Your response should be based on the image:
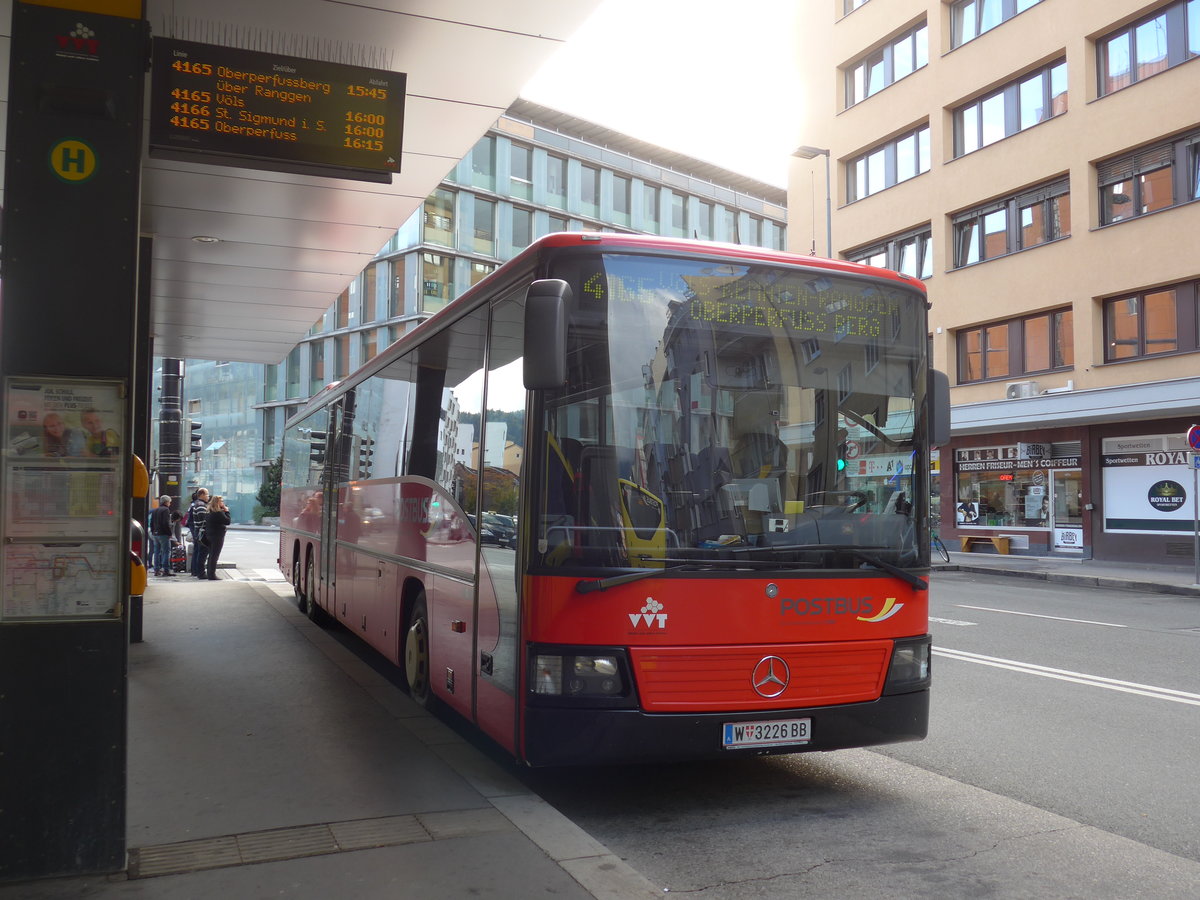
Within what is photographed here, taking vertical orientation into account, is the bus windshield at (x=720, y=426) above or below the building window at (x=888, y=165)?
below

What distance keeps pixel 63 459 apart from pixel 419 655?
4034 mm

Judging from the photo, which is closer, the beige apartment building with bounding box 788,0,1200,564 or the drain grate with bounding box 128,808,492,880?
the drain grate with bounding box 128,808,492,880

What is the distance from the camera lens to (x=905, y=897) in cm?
441

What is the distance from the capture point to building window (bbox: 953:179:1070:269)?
27.3 meters

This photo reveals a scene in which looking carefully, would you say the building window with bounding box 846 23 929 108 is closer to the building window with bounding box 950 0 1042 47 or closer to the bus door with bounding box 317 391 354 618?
the building window with bounding box 950 0 1042 47

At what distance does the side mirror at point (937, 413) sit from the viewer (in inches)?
245

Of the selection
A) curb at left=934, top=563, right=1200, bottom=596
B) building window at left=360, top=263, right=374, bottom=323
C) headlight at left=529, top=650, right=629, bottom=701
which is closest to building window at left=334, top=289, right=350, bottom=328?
building window at left=360, top=263, right=374, bottom=323

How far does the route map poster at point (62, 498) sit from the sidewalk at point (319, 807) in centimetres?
111

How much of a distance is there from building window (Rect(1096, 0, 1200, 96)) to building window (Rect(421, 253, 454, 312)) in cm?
3155

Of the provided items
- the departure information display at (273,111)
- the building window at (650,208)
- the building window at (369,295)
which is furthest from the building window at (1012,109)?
the building window at (369,295)

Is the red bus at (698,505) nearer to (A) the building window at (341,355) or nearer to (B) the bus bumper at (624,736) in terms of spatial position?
(B) the bus bumper at (624,736)

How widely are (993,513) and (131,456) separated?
92.5 feet

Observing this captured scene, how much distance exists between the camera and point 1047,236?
2756 centimetres

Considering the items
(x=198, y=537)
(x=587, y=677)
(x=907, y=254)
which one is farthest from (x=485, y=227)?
(x=587, y=677)
